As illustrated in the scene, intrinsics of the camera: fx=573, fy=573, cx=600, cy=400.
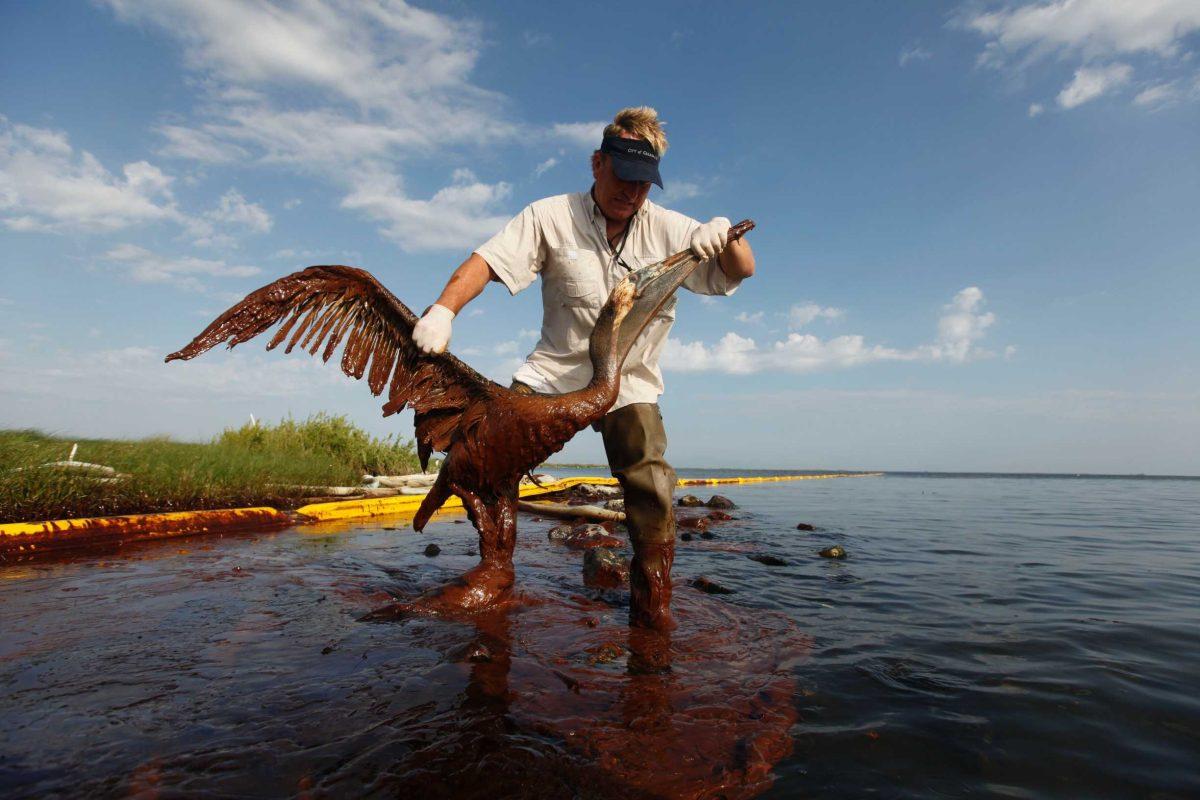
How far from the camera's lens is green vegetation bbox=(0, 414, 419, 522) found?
18.6ft

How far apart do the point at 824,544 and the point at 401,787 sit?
6.24 m

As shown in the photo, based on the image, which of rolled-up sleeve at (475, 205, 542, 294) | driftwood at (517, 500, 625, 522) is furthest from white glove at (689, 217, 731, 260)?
driftwood at (517, 500, 625, 522)

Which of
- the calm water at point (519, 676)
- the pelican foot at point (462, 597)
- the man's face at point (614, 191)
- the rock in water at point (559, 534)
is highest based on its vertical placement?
the man's face at point (614, 191)

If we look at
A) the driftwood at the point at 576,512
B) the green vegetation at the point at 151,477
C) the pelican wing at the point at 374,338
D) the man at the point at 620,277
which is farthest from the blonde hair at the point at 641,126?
the green vegetation at the point at 151,477

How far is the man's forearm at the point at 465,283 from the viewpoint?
3432 mm

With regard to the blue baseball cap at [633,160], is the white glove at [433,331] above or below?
below

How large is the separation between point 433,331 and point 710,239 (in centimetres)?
173

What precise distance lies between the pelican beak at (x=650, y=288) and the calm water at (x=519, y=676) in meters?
1.75

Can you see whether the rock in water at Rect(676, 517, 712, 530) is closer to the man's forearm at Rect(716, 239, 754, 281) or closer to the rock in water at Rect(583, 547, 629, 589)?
the rock in water at Rect(583, 547, 629, 589)

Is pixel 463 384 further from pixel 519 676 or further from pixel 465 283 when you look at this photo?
pixel 519 676

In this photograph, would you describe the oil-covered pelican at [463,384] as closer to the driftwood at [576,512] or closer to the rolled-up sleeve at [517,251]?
the rolled-up sleeve at [517,251]

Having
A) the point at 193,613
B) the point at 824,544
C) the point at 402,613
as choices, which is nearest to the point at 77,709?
the point at 193,613

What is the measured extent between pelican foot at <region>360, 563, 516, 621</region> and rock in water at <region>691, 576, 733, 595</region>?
5.13 feet

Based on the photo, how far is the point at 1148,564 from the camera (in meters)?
5.65
